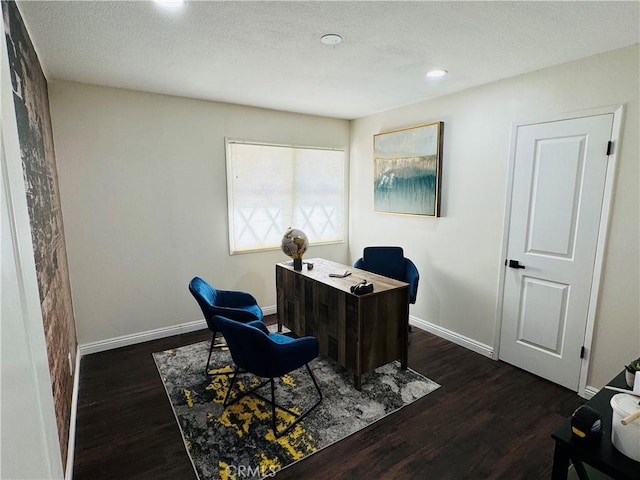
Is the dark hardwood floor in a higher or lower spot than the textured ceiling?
lower

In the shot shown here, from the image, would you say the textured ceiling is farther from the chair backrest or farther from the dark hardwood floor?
the dark hardwood floor

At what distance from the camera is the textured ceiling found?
175 centimetres

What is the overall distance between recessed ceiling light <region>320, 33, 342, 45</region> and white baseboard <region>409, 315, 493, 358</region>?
290 centimetres

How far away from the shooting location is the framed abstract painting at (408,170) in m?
3.49

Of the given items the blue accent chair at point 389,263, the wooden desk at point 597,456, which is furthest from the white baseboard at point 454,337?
the wooden desk at point 597,456

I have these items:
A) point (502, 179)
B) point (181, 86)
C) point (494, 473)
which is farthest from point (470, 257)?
point (181, 86)

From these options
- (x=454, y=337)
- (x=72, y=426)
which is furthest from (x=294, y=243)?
(x=72, y=426)

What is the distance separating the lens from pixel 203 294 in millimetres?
2701

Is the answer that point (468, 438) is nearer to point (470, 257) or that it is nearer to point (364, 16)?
point (470, 257)

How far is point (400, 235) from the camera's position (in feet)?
13.2

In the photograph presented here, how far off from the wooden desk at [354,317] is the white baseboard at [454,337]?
0.85 metres

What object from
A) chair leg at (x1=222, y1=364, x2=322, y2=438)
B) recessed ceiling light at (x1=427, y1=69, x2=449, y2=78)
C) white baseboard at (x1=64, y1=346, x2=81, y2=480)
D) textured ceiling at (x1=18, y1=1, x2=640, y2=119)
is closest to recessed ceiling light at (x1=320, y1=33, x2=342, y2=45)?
textured ceiling at (x1=18, y1=1, x2=640, y2=119)

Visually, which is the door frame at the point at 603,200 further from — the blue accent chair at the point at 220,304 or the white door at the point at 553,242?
the blue accent chair at the point at 220,304

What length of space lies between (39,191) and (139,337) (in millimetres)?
2003
